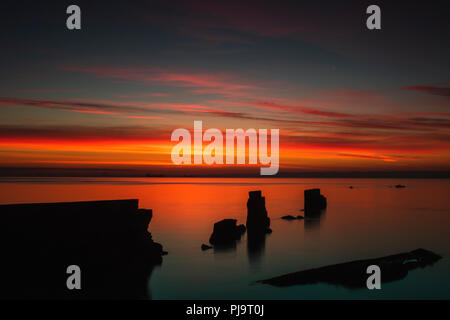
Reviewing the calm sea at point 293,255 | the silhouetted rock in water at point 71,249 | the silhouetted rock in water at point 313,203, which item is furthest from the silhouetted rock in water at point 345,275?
the silhouetted rock in water at point 313,203

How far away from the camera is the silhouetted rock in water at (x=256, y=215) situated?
4703 cm

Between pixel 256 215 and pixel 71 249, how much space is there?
30.8m

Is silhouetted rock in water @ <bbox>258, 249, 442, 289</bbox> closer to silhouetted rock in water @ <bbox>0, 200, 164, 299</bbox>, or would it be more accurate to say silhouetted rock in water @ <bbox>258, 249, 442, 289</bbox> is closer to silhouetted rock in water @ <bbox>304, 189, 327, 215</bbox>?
silhouetted rock in water @ <bbox>0, 200, 164, 299</bbox>

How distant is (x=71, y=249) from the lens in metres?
19.9

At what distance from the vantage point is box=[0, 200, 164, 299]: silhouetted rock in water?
17953mm

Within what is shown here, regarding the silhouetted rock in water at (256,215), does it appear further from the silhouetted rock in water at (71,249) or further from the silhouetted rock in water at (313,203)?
the silhouetted rock in water at (313,203)

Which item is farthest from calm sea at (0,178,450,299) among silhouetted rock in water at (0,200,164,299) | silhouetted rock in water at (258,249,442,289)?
silhouetted rock in water at (0,200,164,299)

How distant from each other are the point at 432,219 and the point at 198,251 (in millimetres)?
50029

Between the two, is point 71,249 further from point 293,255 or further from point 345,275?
point 293,255

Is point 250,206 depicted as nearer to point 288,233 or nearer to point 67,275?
point 288,233

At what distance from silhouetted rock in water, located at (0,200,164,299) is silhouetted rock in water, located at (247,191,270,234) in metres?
24.5

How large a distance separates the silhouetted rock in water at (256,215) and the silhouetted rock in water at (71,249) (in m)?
24.5
